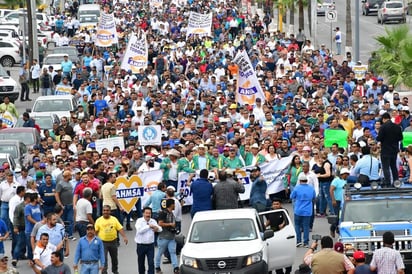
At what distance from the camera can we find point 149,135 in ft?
107

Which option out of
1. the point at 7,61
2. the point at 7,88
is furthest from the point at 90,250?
the point at 7,61

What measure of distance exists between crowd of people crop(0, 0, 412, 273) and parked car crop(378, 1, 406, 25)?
25081mm

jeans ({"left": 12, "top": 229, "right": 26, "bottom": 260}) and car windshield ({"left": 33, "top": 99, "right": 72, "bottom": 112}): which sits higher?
car windshield ({"left": 33, "top": 99, "right": 72, "bottom": 112})

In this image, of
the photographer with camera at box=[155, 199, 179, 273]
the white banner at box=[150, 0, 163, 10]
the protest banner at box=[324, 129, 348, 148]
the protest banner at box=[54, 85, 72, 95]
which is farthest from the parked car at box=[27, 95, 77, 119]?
the white banner at box=[150, 0, 163, 10]

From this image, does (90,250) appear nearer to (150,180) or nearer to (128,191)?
(128,191)

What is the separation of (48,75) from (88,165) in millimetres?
18789

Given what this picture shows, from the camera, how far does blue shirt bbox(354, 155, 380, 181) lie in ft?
90.3

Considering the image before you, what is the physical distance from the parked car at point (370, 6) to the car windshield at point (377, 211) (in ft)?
196

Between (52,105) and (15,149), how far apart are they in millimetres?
7535

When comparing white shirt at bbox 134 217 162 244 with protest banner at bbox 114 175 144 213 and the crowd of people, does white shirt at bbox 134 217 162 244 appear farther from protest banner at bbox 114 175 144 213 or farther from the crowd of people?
protest banner at bbox 114 175 144 213

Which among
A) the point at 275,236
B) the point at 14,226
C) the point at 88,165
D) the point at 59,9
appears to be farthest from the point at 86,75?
the point at 59,9

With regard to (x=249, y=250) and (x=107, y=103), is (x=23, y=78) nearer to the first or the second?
(x=107, y=103)

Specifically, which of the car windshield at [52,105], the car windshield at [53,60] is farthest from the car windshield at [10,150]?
the car windshield at [53,60]

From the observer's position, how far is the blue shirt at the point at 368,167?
27531 mm
